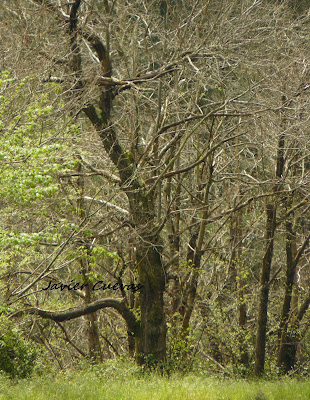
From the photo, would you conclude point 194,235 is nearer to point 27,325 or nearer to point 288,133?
point 288,133

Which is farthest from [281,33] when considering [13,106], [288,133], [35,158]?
[35,158]

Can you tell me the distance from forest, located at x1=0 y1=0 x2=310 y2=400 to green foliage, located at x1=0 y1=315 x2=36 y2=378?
29 millimetres

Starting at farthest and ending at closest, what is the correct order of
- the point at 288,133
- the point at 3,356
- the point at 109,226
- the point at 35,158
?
1. the point at 109,226
2. the point at 288,133
3. the point at 3,356
4. the point at 35,158

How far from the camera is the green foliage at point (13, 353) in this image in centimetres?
914

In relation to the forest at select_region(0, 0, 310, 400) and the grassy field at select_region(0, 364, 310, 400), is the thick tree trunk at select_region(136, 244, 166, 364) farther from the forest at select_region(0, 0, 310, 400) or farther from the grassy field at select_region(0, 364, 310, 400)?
the grassy field at select_region(0, 364, 310, 400)

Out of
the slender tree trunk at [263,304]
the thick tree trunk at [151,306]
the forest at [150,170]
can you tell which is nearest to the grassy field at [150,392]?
the forest at [150,170]

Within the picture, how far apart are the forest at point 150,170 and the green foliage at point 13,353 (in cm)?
3

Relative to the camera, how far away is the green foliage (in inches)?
360

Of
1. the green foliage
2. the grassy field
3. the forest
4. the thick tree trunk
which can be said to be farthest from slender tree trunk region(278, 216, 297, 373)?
the green foliage

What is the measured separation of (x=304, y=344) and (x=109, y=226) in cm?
708

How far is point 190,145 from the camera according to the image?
519 inches

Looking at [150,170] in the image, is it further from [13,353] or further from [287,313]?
[287,313]

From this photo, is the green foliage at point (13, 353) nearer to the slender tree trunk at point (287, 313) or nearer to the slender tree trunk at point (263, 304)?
the slender tree trunk at point (263, 304)

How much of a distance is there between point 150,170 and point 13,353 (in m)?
4.45
